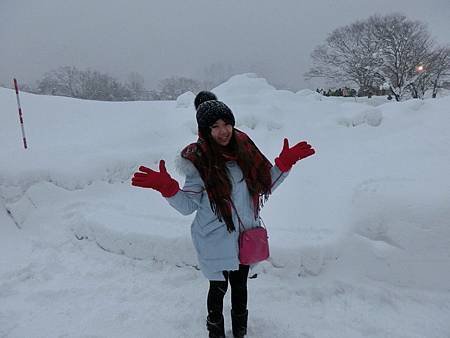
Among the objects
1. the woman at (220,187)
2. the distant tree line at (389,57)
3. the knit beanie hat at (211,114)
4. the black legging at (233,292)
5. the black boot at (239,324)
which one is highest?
the distant tree line at (389,57)

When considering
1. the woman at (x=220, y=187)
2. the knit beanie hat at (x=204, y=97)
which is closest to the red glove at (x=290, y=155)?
the woman at (x=220, y=187)

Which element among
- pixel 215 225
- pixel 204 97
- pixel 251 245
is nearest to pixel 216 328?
pixel 251 245

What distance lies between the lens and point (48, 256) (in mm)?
3664

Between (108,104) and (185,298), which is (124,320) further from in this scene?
(108,104)

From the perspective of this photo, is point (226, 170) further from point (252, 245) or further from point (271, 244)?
point (271, 244)

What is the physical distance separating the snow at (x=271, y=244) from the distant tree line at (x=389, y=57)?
26761mm

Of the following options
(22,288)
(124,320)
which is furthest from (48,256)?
(124,320)

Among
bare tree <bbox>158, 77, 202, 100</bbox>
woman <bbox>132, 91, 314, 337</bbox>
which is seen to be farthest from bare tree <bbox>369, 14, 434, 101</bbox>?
bare tree <bbox>158, 77, 202, 100</bbox>

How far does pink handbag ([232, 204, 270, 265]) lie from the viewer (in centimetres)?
226

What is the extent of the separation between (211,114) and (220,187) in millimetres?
472

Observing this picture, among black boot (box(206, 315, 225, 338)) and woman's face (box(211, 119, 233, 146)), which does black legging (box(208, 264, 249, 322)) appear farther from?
woman's face (box(211, 119, 233, 146))

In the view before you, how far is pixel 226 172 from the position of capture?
2.16m

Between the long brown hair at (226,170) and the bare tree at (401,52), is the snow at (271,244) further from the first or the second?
the bare tree at (401,52)

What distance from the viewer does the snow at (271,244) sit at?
2779mm
